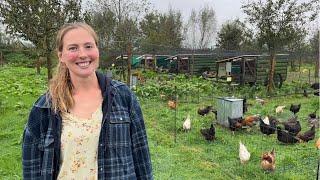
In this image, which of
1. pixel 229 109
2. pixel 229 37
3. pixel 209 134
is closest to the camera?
pixel 209 134

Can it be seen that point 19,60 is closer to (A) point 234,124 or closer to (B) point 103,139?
(A) point 234,124

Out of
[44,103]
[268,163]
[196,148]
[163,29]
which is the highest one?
[163,29]

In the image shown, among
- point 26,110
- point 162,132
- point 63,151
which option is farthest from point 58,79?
point 26,110

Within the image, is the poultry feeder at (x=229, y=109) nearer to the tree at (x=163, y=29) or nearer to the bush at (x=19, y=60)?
the tree at (x=163, y=29)

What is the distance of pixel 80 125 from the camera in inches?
76.6

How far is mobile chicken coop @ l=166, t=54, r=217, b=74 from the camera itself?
2242 cm

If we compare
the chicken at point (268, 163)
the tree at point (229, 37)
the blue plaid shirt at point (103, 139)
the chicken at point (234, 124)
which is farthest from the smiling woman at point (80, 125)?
the tree at point (229, 37)

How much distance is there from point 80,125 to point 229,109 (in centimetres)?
724

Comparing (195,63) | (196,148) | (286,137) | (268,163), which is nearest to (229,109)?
(286,137)

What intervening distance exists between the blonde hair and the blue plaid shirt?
0.14 feet

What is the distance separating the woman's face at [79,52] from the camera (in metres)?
1.97

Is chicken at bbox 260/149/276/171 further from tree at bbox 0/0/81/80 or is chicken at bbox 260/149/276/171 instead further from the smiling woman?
tree at bbox 0/0/81/80

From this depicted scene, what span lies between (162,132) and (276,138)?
228cm

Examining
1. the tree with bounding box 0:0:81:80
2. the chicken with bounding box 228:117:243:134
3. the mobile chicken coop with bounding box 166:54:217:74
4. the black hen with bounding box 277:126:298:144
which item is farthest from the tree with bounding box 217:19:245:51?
the black hen with bounding box 277:126:298:144
